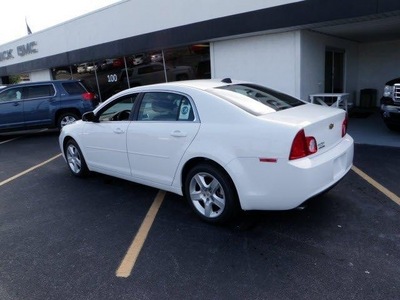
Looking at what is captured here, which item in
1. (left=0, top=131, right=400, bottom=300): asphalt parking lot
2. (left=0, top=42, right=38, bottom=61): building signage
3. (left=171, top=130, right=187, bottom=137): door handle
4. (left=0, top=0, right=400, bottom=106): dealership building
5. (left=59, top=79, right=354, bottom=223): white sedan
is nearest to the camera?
(left=0, top=131, right=400, bottom=300): asphalt parking lot

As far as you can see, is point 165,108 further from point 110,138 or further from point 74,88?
point 74,88

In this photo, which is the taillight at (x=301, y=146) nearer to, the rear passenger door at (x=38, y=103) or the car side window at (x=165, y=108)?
the car side window at (x=165, y=108)

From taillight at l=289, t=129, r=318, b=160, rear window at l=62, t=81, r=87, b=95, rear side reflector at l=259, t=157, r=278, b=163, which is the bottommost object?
rear side reflector at l=259, t=157, r=278, b=163

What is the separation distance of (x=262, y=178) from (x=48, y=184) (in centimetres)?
412

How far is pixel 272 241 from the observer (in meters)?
3.57

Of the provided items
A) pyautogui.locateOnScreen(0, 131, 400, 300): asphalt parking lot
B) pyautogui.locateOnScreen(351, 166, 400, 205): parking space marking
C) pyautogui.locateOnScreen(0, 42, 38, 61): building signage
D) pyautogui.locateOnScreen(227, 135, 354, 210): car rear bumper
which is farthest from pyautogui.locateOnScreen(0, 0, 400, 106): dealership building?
pyautogui.locateOnScreen(227, 135, 354, 210): car rear bumper

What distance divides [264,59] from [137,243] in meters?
7.14

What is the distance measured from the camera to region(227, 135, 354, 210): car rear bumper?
3275 millimetres

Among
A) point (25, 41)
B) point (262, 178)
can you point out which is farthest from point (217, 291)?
point (25, 41)

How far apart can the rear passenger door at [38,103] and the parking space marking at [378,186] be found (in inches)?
346

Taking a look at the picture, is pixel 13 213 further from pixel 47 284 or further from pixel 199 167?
pixel 199 167

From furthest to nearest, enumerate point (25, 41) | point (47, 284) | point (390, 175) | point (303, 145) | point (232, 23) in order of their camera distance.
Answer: point (25, 41) → point (232, 23) → point (390, 175) → point (303, 145) → point (47, 284)

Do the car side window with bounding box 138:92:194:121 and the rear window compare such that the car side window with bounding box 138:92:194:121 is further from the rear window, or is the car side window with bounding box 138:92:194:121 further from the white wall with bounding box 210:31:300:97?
the rear window

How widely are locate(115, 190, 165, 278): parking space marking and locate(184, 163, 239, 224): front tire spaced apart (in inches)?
23.4
